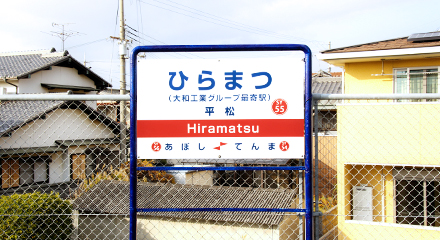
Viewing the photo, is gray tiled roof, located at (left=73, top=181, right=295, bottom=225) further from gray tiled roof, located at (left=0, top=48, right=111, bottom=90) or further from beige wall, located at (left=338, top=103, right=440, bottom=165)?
gray tiled roof, located at (left=0, top=48, right=111, bottom=90)

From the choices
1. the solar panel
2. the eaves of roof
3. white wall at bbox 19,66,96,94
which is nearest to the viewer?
the eaves of roof

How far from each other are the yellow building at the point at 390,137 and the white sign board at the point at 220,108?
5589mm

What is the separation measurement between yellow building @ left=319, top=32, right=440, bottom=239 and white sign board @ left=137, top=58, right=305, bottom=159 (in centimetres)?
559

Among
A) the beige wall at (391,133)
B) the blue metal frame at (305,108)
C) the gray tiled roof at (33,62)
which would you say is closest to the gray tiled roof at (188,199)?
the beige wall at (391,133)

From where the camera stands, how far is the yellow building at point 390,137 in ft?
26.0

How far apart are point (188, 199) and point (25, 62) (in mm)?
15906

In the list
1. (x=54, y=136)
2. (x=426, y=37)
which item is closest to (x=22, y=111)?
(x=54, y=136)

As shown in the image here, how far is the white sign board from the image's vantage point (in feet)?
7.89

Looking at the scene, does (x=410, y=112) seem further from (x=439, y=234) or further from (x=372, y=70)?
(x=439, y=234)

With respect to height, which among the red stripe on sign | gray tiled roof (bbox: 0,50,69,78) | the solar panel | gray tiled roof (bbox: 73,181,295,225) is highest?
gray tiled roof (bbox: 0,50,69,78)

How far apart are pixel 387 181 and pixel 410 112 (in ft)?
5.97

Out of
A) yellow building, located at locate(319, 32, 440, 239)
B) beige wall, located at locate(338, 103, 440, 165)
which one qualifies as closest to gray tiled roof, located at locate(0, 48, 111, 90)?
yellow building, located at locate(319, 32, 440, 239)

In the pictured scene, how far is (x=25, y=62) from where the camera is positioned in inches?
765

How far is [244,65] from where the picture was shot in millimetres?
2443
